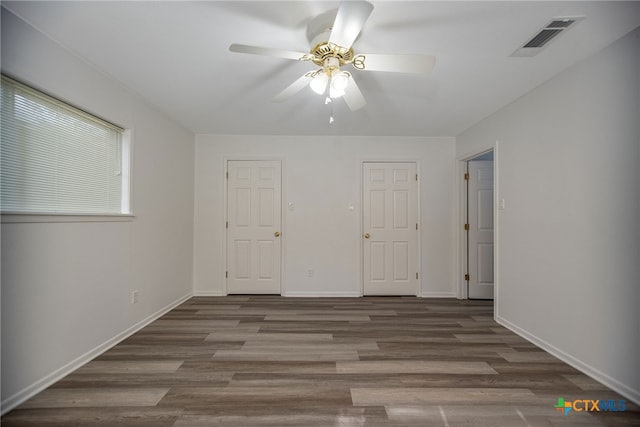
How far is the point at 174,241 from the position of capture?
3730mm

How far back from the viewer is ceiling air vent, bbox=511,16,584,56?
1.79 m

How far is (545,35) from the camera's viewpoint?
1930 millimetres

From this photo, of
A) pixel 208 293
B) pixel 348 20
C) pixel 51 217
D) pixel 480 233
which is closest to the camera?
pixel 348 20

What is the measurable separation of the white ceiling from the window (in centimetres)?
47

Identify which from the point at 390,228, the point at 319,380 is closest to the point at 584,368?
the point at 319,380

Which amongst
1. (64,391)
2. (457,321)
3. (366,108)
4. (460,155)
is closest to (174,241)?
(64,391)

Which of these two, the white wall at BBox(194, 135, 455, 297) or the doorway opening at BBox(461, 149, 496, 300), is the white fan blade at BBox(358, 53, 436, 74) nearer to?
the white wall at BBox(194, 135, 455, 297)

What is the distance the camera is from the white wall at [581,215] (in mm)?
1939

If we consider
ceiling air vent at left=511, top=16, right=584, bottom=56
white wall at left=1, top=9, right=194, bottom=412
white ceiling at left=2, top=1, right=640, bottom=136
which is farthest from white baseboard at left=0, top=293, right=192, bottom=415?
ceiling air vent at left=511, top=16, right=584, bottom=56

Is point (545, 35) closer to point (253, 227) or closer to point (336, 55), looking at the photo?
point (336, 55)

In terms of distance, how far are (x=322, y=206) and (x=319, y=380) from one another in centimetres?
261

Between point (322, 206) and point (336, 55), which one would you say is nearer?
point (336, 55)

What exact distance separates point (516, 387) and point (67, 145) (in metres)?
3.67

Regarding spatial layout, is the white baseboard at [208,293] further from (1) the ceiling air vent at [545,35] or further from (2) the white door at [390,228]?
(1) the ceiling air vent at [545,35]
